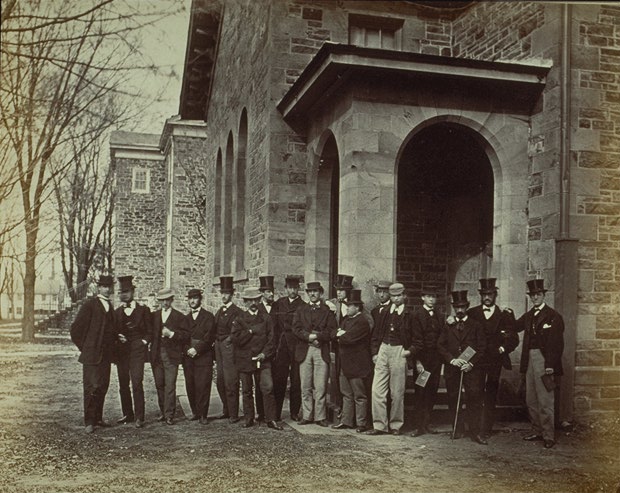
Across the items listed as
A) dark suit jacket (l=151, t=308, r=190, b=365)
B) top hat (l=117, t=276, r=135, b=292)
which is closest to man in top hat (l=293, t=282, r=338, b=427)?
dark suit jacket (l=151, t=308, r=190, b=365)

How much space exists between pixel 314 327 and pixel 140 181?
18.4m

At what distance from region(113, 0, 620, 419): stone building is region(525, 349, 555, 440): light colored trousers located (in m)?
0.92

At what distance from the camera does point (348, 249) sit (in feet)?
29.8

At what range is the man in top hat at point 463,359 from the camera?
789cm

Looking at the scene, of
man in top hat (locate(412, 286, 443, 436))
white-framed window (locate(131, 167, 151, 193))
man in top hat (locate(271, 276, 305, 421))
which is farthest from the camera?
white-framed window (locate(131, 167, 151, 193))

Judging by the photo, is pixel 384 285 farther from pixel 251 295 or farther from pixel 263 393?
pixel 263 393

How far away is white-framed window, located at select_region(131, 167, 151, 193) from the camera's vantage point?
25.5 m

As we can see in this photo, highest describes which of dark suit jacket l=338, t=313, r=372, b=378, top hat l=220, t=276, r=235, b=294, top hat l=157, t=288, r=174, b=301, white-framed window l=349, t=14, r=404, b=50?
white-framed window l=349, t=14, r=404, b=50

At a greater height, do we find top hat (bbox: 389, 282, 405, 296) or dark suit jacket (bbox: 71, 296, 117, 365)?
top hat (bbox: 389, 282, 405, 296)

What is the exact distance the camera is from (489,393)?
8172 mm

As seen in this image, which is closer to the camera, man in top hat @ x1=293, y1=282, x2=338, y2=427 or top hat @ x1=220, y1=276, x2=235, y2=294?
man in top hat @ x1=293, y1=282, x2=338, y2=427

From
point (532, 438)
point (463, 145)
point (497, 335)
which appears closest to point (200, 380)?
point (497, 335)

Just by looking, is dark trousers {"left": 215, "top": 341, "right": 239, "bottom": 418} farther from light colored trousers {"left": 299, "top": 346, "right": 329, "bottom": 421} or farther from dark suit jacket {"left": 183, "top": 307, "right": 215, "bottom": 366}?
light colored trousers {"left": 299, "top": 346, "right": 329, "bottom": 421}

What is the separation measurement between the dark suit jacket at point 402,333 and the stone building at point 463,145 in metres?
0.80
